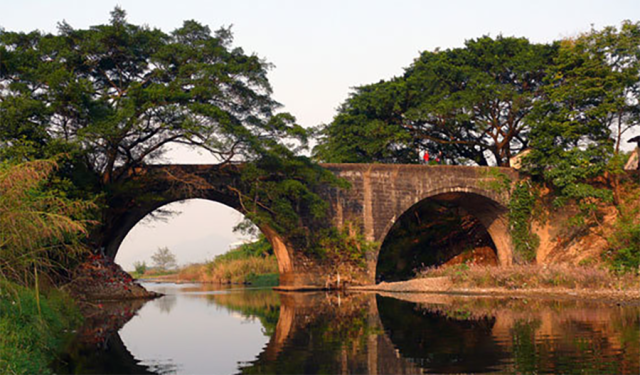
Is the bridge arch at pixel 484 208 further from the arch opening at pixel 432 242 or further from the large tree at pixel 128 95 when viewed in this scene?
the large tree at pixel 128 95

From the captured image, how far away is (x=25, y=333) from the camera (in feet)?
22.8

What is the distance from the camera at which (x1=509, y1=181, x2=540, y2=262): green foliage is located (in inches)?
943

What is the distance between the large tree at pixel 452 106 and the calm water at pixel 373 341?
46.8 feet

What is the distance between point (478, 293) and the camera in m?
16.1

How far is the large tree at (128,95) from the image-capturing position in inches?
604

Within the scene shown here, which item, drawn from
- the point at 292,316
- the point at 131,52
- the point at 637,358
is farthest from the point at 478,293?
the point at 131,52

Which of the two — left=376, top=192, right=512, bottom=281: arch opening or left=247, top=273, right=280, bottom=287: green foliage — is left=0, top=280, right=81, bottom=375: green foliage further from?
left=376, top=192, right=512, bottom=281: arch opening

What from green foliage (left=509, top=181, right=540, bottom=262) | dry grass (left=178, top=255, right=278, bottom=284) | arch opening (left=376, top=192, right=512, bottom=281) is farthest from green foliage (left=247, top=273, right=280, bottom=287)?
green foliage (left=509, top=181, right=540, bottom=262)

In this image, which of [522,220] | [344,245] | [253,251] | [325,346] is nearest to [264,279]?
[253,251]

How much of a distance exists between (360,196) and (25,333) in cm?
1559

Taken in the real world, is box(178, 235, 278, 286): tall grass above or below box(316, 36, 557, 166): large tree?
below

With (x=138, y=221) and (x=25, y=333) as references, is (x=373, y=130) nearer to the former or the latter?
(x=138, y=221)

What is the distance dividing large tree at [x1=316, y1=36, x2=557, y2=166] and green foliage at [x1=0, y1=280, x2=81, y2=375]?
1933cm

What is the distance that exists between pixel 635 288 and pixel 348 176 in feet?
33.1
